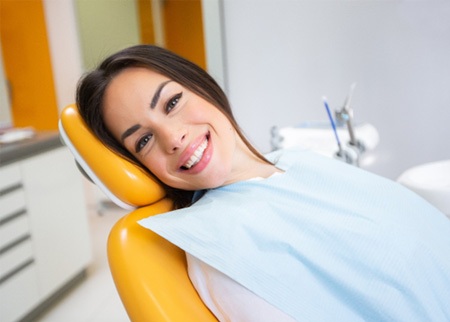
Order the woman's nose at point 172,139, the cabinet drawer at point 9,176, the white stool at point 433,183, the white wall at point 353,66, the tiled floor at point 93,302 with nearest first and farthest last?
the woman's nose at point 172,139 → the white stool at point 433,183 → the cabinet drawer at point 9,176 → the tiled floor at point 93,302 → the white wall at point 353,66

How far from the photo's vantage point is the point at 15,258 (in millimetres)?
1837

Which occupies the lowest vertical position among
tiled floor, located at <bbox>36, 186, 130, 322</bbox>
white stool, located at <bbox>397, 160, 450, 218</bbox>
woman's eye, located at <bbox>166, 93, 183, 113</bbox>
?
tiled floor, located at <bbox>36, 186, 130, 322</bbox>

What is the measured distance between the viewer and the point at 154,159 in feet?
2.85

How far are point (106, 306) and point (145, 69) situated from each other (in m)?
1.54

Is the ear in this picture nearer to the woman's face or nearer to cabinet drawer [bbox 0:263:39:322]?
the woman's face

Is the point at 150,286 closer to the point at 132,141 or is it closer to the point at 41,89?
the point at 132,141

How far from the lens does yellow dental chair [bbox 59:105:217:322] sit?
689mm

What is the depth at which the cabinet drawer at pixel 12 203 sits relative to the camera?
177cm

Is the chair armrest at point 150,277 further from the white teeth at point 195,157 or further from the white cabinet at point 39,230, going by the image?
the white cabinet at point 39,230

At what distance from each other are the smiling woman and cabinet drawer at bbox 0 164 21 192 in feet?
3.38

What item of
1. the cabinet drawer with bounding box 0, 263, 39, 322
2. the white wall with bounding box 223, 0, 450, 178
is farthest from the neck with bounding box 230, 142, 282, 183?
the white wall with bounding box 223, 0, 450, 178

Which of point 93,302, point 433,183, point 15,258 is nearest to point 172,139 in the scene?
point 433,183

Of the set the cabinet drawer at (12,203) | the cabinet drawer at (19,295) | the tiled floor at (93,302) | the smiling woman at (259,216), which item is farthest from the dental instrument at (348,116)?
the cabinet drawer at (19,295)

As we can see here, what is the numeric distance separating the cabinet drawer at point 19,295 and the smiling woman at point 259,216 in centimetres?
122
